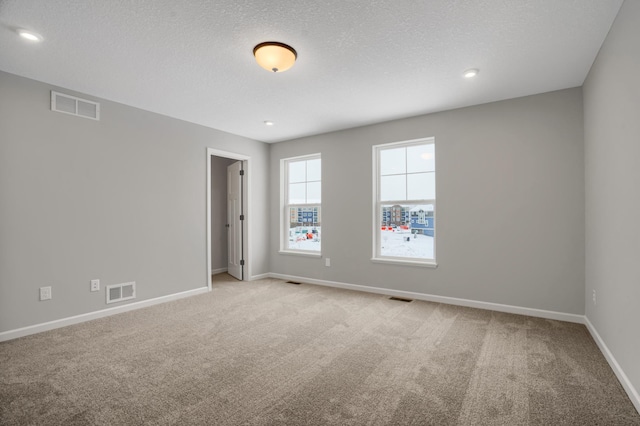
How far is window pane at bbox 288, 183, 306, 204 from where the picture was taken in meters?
5.64

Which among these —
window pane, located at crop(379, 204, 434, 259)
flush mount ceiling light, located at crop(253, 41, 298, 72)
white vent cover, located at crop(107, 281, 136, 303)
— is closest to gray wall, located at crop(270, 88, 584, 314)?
window pane, located at crop(379, 204, 434, 259)

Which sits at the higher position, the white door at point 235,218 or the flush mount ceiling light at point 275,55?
the flush mount ceiling light at point 275,55

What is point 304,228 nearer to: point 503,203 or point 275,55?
point 503,203

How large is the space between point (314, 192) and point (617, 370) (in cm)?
423

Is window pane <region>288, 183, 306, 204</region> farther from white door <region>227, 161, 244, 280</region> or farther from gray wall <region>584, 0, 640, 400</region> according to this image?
gray wall <region>584, 0, 640, 400</region>

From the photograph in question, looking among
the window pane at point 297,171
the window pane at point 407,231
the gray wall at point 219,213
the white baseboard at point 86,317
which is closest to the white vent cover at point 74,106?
the white baseboard at point 86,317

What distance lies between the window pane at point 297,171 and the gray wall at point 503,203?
128cm

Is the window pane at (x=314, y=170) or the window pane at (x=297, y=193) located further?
the window pane at (x=297, y=193)

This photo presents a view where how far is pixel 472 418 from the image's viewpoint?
1768 millimetres

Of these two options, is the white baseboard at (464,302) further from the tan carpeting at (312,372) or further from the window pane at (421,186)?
the window pane at (421,186)

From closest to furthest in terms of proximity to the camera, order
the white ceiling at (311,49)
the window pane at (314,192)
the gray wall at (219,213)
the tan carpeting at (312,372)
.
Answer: the tan carpeting at (312,372) → the white ceiling at (311,49) → the window pane at (314,192) → the gray wall at (219,213)

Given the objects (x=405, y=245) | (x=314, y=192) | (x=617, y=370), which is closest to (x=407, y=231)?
(x=405, y=245)

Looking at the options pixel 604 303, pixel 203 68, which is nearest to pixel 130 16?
pixel 203 68

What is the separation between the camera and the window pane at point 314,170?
543 centimetres
